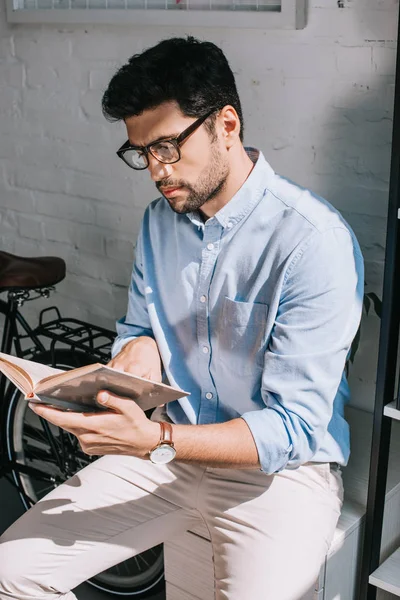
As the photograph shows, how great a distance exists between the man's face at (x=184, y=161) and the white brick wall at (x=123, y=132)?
0.42m

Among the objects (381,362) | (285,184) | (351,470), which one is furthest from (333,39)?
(351,470)

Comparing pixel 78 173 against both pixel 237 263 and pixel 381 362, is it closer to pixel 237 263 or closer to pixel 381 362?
pixel 237 263

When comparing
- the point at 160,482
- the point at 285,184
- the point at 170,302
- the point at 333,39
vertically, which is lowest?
the point at 160,482

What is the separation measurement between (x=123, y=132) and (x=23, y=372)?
A: 47.5 inches

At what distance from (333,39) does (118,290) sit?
1.08 metres

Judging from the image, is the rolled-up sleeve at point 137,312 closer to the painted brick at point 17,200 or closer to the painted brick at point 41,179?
the painted brick at point 41,179

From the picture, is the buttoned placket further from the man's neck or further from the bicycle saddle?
the bicycle saddle

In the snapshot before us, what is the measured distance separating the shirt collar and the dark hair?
0.45ft

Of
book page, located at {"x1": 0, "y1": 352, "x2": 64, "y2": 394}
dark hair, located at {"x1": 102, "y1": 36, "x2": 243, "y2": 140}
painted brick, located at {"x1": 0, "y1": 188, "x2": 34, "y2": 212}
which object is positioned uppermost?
dark hair, located at {"x1": 102, "y1": 36, "x2": 243, "y2": 140}

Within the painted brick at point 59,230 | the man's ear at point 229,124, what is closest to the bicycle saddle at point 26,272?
the painted brick at point 59,230

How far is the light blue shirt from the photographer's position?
1.56 m

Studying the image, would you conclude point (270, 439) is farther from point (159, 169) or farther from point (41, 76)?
point (41, 76)

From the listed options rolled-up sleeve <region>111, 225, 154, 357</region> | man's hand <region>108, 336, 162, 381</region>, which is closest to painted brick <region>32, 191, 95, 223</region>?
rolled-up sleeve <region>111, 225, 154, 357</region>

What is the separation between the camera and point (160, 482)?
5.94 ft
